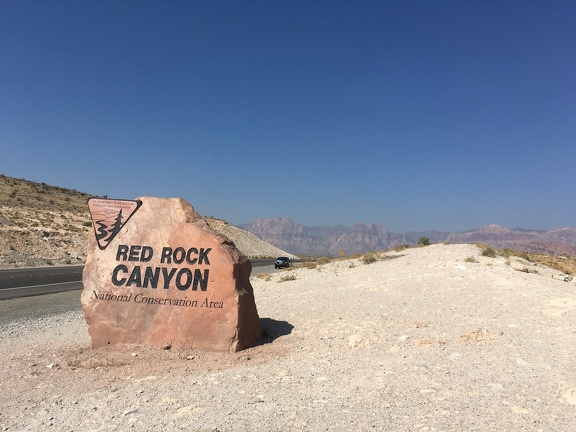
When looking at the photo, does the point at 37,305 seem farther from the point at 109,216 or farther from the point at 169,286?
the point at 169,286

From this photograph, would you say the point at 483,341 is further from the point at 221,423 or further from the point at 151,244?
the point at 151,244

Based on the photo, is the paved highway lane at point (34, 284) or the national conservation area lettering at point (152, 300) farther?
the paved highway lane at point (34, 284)

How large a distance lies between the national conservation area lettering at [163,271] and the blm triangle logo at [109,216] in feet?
1.32

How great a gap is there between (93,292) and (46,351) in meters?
1.44

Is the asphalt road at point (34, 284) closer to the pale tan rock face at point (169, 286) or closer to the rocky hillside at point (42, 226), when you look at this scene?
the rocky hillside at point (42, 226)

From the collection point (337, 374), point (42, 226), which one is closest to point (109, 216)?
point (337, 374)

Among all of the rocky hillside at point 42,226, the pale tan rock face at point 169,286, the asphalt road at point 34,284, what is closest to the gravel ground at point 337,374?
the pale tan rock face at point 169,286

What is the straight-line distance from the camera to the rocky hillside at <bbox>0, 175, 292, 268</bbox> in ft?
108

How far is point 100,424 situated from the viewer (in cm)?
488

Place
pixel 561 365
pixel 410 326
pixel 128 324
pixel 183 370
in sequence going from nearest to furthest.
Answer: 1. pixel 561 365
2. pixel 183 370
3. pixel 128 324
4. pixel 410 326

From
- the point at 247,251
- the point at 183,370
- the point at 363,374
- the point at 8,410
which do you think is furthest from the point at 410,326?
the point at 247,251

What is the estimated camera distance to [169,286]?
317 inches

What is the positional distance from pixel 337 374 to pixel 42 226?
4278 centimetres

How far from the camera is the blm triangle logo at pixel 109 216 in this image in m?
8.61
